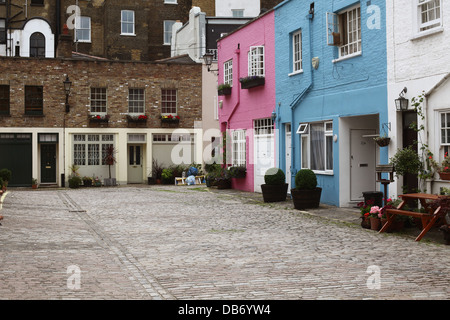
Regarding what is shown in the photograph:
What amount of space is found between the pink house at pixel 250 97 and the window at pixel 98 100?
8496mm

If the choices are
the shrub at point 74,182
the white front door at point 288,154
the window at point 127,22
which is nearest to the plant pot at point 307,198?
Answer: the white front door at point 288,154

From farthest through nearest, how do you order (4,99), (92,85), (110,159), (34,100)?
1. (92,85)
2. (110,159)
3. (34,100)
4. (4,99)

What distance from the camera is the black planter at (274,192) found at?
1778 cm

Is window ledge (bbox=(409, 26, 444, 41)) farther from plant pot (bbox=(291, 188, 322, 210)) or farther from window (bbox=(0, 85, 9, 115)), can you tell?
window (bbox=(0, 85, 9, 115))

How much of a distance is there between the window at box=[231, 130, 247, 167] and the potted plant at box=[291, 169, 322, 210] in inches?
314

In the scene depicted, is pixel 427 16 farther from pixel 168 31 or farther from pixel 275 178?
pixel 168 31

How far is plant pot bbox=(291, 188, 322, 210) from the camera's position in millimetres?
15531

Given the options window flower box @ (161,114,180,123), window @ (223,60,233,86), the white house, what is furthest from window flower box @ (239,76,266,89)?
window flower box @ (161,114,180,123)

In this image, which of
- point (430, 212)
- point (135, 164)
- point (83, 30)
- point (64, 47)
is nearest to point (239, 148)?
point (135, 164)

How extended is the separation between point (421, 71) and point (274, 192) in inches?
253

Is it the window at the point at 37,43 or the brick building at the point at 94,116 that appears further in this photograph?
the window at the point at 37,43

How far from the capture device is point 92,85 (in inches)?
1232

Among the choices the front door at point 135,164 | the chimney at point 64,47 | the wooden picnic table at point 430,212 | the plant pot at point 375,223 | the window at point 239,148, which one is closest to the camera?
the wooden picnic table at point 430,212

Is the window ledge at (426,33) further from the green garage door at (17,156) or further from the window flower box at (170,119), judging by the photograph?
the green garage door at (17,156)
